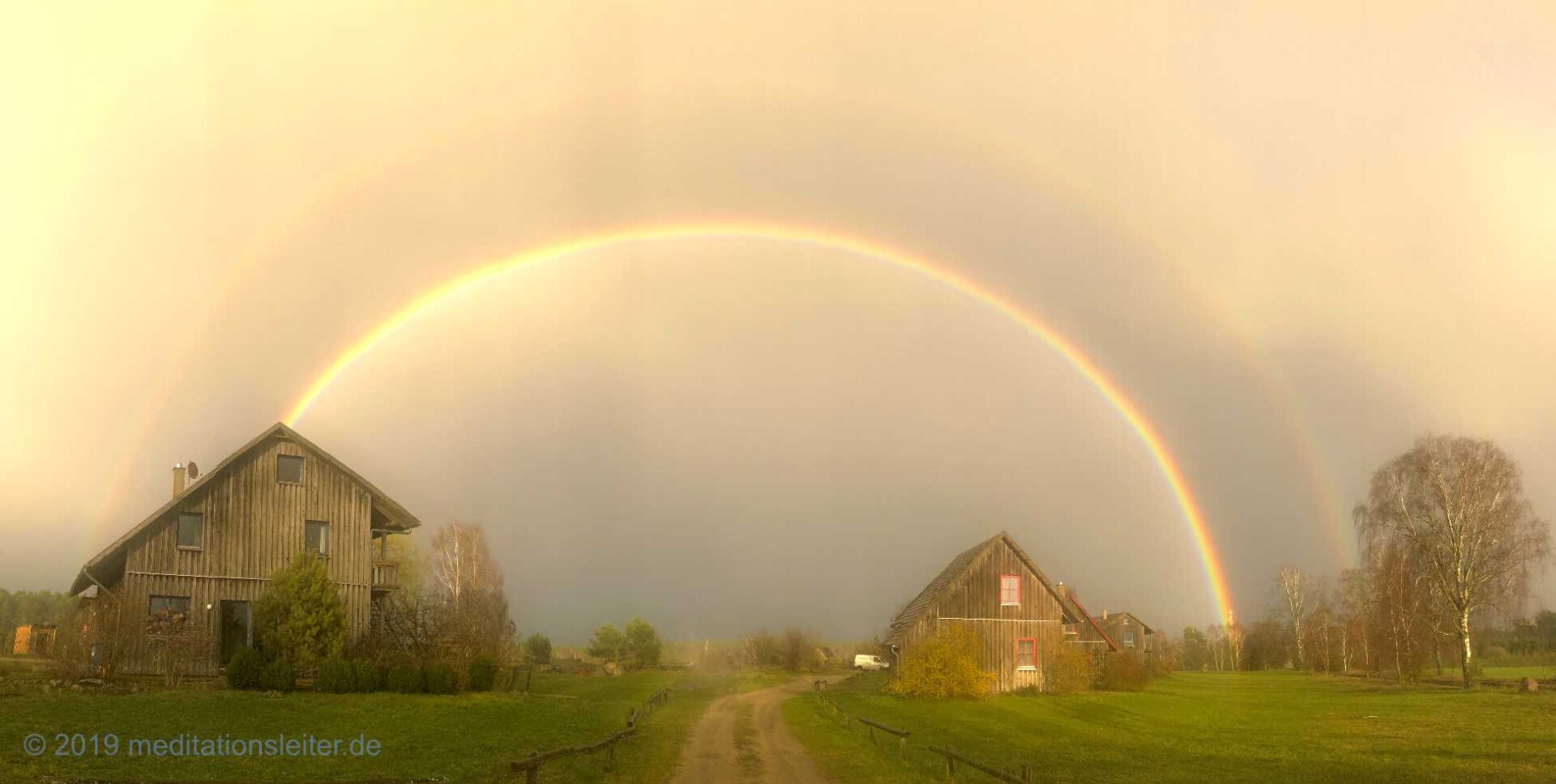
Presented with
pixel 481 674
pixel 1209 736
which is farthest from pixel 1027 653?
pixel 481 674

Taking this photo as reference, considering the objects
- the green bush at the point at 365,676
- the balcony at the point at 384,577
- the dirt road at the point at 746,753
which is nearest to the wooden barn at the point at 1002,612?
the dirt road at the point at 746,753

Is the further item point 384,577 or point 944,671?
point 384,577

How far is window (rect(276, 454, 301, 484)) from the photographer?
4366cm

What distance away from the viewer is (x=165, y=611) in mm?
39375

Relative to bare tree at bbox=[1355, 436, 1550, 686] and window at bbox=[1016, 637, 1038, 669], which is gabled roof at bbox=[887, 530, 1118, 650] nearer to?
window at bbox=[1016, 637, 1038, 669]

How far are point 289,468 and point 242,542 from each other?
3.50m

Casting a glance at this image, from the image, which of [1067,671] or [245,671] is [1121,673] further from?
[245,671]

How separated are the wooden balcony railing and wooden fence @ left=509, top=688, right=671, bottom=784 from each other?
1594cm

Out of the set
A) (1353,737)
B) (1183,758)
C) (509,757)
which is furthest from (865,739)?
(1353,737)

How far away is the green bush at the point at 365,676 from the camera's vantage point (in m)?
36.3

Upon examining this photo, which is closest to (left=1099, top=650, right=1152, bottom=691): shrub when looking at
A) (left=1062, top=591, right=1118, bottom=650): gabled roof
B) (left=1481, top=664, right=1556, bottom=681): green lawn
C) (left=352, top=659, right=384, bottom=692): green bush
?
(left=1062, top=591, right=1118, bottom=650): gabled roof

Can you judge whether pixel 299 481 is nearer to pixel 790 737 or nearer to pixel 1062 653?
pixel 790 737

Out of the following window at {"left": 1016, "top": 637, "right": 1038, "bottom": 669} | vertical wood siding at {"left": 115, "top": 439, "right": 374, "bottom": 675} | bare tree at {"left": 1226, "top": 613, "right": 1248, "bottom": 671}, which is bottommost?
bare tree at {"left": 1226, "top": 613, "right": 1248, "bottom": 671}

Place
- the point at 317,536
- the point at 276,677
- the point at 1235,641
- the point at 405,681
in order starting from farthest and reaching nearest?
1. the point at 1235,641
2. the point at 317,536
3. the point at 405,681
4. the point at 276,677
